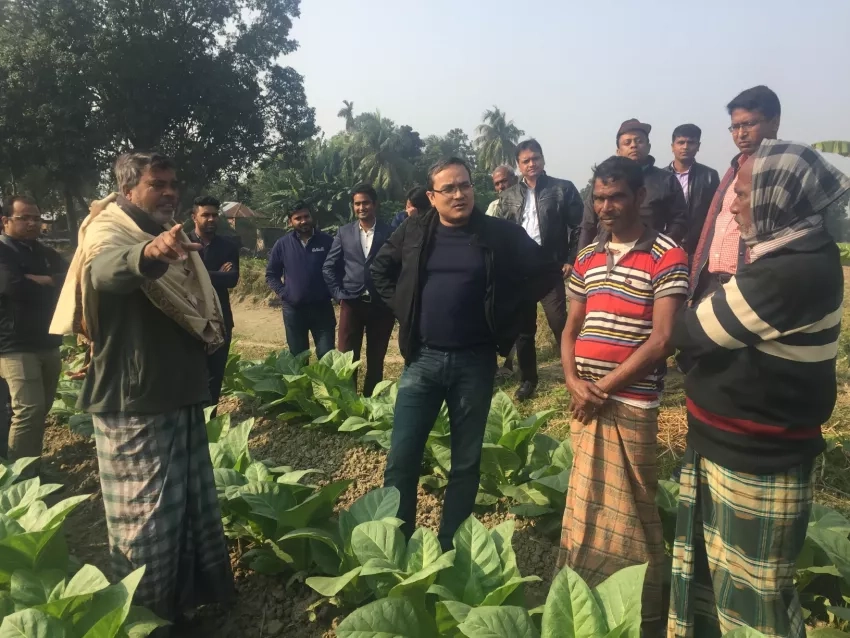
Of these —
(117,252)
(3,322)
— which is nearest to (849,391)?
(117,252)

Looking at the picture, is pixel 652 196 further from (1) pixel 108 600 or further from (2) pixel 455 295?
(1) pixel 108 600

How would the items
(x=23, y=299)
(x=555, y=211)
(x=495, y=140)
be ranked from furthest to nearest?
(x=495, y=140) < (x=555, y=211) < (x=23, y=299)

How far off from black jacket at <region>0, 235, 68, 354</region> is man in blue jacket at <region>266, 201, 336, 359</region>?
1721 mm

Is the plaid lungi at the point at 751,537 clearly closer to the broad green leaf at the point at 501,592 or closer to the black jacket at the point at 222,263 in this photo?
the broad green leaf at the point at 501,592

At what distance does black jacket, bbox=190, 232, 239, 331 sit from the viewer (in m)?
4.46

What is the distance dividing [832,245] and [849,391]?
12.5 ft

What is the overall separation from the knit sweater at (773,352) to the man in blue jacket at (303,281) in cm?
368

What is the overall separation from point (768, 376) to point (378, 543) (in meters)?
1.36

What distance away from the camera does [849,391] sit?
4.60m

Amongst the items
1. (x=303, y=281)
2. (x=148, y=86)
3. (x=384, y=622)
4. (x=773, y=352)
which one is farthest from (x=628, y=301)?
(x=148, y=86)

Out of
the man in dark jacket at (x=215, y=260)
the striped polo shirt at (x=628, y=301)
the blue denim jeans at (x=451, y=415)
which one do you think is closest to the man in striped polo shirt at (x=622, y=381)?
the striped polo shirt at (x=628, y=301)

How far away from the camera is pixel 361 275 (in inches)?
185

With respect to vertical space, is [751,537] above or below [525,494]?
above

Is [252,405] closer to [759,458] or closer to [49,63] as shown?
[759,458]
